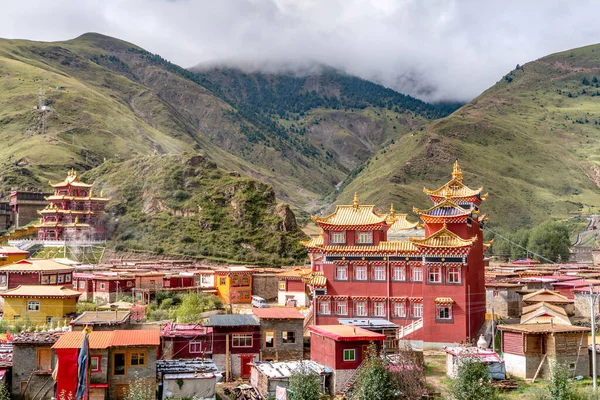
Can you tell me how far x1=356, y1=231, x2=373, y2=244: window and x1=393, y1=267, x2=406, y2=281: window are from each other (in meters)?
3.01

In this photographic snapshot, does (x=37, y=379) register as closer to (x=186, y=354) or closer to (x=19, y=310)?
(x=186, y=354)

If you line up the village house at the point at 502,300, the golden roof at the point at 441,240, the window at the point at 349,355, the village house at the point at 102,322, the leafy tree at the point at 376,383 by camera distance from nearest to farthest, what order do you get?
the leafy tree at the point at 376,383, the window at the point at 349,355, the village house at the point at 102,322, the golden roof at the point at 441,240, the village house at the point at 502,300

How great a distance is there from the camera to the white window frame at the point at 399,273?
5234cm

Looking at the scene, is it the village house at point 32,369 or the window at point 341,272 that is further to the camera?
the window at point 341,272

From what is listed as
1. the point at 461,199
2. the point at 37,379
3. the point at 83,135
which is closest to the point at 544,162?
the point at 83,135

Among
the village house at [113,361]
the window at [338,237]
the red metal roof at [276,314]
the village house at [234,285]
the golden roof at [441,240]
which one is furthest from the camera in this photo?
the village house at [234,285]

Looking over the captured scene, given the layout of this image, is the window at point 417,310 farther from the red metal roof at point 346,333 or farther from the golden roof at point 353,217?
the red metal roof at point 346,333

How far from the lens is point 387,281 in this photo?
173 feet

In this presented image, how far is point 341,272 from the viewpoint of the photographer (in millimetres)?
53875

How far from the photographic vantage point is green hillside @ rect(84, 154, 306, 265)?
101 metres

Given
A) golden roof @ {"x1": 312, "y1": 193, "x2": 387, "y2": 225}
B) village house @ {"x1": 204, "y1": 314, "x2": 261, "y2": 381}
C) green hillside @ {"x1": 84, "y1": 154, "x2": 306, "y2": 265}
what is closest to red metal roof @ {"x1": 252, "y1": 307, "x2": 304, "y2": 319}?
village house @ {"x1": 204, "y1": 314, "x2": 261, "y2": 381}

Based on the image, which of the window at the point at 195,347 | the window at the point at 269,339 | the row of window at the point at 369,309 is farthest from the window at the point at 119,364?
the row of window at the point at 369,309

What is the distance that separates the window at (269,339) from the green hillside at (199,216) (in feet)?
178

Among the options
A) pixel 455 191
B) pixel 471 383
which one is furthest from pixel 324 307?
pixel 471 383
